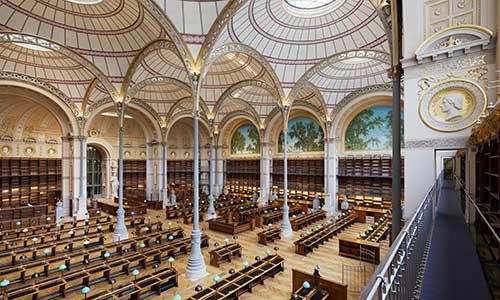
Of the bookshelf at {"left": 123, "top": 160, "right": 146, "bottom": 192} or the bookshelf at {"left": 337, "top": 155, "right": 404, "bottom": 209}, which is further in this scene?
the bookshelf at {"left": 123, "top": 160, "right": 146, "bottom": 192}

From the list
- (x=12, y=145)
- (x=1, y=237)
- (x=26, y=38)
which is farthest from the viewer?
(x=12, y=145)

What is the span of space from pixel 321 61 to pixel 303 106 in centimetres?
767

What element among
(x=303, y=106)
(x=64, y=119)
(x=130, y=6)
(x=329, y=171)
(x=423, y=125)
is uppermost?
(x=130, y=6)

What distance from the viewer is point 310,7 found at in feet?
35.8

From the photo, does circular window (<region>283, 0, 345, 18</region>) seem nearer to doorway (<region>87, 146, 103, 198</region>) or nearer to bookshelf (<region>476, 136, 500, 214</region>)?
bookshelf (<region>476, 136, 500, 214</region>)

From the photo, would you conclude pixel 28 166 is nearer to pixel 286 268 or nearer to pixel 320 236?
pixel 286 268

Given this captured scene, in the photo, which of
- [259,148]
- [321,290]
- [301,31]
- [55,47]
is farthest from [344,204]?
[55,47]

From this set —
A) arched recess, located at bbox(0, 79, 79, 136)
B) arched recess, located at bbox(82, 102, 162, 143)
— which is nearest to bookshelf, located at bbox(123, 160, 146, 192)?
arched recess, located at bbox(82, 102, 162, 143)

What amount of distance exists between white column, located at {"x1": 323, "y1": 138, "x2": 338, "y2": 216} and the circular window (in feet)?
34.6

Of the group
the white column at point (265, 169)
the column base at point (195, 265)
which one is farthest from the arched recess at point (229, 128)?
the column base at point (195, 265)

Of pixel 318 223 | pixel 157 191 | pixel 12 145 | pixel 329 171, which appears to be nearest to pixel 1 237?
pixel 12 145

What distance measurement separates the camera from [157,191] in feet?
77.2

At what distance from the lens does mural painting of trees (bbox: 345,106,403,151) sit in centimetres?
1777

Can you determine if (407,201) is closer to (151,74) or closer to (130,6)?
(130,6)
